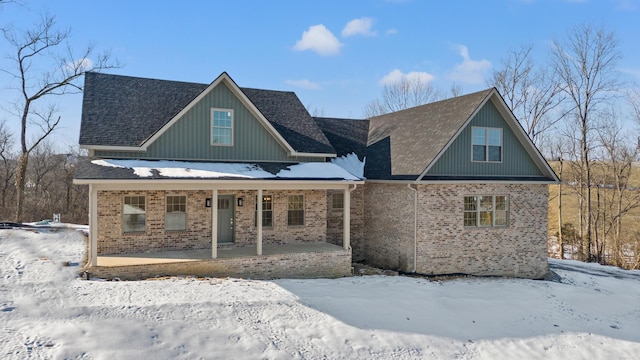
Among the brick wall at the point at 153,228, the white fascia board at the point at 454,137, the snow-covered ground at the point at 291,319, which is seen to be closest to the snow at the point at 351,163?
the white fascia board at the point at 454,137

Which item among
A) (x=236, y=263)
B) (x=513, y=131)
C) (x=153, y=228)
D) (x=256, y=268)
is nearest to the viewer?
(x=236, y=263)

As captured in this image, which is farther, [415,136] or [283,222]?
[415,136]

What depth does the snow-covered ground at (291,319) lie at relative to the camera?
292 inches

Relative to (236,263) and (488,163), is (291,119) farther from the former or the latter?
(488,163)

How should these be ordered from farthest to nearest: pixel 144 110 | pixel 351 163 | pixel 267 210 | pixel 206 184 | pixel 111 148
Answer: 1. pixel 351 163
2. pixel 267 210
3. pixel 144 110
4. pixel 111 148
5. pixel 206 184

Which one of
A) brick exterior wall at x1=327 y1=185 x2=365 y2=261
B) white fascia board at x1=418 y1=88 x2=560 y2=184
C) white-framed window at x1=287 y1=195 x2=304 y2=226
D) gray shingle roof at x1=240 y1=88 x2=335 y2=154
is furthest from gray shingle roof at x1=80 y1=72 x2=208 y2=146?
white fascia board at x1=418 y1=88 x2=560 y2=184

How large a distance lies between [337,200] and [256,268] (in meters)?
5.50

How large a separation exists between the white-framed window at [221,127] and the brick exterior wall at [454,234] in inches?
246

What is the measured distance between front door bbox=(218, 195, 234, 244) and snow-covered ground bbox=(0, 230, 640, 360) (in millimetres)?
3103

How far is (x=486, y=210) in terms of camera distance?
51.1 ft

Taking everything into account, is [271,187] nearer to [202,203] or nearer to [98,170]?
[202,203]

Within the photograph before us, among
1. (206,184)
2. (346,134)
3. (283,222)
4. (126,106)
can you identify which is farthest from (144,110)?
(346,134)

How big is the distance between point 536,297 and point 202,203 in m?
10.8

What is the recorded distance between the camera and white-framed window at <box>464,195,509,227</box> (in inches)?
604
